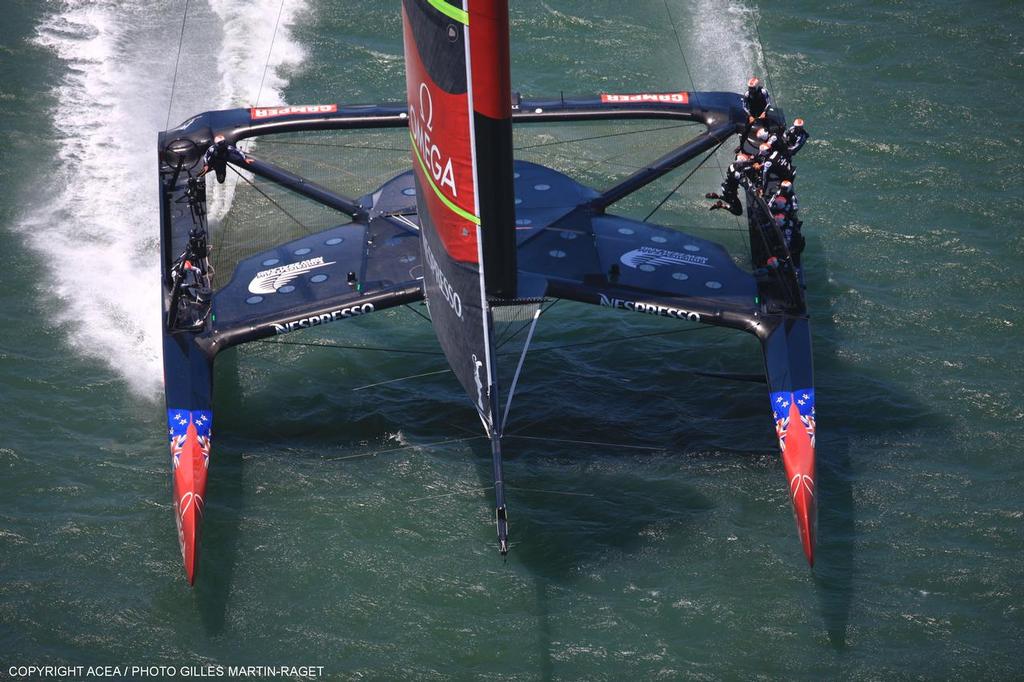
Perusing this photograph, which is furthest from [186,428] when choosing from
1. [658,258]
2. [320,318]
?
[658,258]

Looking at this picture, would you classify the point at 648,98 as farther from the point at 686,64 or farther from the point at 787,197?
the point at 686,64

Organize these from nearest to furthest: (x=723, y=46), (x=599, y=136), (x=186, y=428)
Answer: (x=186, y=428) → (x=599, y=136) → (x=723, y=46)

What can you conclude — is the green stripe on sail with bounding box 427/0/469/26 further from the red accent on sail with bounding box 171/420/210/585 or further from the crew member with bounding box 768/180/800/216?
the crew member with bounding box 768/180/800/216

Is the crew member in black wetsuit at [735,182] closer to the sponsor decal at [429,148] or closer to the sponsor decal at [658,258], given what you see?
the sponsor decal at [658,258]

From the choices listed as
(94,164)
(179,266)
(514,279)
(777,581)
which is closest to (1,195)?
(94,164)

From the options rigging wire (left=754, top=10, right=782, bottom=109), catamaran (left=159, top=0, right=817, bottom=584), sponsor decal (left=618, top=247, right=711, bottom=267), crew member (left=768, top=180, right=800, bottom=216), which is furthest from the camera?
rigging wire (left=754, top=10, right=782, bottom=109)

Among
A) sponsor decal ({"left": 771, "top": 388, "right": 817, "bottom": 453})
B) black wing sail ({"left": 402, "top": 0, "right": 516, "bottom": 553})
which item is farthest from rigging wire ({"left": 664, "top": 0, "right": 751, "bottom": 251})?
black wing sail ({"left": 402, "top": 0, "right": 516, "bottom": 553})
